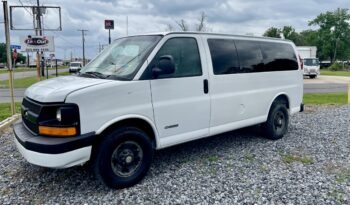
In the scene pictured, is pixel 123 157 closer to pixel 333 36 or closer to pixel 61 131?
pixel 61 131

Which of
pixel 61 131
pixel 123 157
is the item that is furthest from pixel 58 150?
pixel 123 157

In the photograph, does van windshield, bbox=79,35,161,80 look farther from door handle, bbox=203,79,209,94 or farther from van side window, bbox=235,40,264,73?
van side window, bbox=235,40,264,73

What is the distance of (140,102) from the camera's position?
12.4 feet

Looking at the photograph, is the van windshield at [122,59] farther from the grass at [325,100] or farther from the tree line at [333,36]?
the tree line at [333,36]

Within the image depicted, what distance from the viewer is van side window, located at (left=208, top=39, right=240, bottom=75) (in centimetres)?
464

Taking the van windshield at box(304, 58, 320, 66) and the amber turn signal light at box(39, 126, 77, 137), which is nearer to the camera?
the amber turn signal light at box(39, 126, 77, 137)

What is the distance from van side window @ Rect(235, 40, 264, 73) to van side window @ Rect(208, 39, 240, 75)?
14 cm

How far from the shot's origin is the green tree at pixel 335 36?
75.0 metres

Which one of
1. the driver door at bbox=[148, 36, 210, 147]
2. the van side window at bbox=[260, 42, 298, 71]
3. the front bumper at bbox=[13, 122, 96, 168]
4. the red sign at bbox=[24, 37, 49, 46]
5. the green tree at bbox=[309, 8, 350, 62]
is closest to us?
the front bumper at bbox=[13, 122, 96, 168]

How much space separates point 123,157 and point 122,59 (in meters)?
1.35

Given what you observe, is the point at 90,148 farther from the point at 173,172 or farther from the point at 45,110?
the point at 173,172

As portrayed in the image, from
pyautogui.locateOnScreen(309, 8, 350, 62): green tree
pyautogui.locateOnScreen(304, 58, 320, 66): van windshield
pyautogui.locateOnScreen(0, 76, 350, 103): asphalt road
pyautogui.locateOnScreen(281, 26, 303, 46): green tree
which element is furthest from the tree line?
pyautogui.locateOnScreen(0, 76, 350, 103): asphalt road

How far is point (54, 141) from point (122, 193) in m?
1.07

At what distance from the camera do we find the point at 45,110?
333 cm
